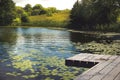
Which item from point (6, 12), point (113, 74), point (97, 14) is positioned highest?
point (6, 12)

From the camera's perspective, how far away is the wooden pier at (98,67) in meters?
10.4

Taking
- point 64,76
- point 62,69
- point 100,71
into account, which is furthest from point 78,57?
point 100,71

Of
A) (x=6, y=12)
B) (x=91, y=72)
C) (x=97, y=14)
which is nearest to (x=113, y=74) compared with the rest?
(x=91, y=72)

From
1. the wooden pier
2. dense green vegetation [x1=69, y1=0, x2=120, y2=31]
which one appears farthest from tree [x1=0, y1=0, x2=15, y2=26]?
the wooden pier

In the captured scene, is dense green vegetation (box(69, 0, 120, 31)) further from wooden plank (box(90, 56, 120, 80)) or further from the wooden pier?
wooden plank (box(90, 56, 120, 80))

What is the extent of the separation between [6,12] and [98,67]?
279ft

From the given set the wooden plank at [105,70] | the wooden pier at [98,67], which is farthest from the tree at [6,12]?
the wooden plank at [105,70]

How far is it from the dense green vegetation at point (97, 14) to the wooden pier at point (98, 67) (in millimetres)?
41246

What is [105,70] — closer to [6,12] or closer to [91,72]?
[91,72]

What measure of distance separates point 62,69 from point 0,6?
86029mm

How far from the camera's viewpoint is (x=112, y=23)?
57.7 m

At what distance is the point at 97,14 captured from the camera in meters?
59.2

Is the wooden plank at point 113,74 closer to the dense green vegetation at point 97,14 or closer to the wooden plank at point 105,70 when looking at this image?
the wooden plank at point 105,70

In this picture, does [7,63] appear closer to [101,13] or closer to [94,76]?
[94,76]
